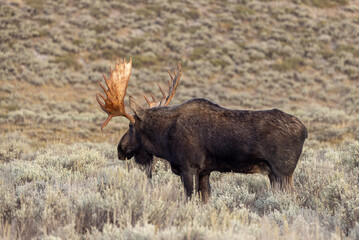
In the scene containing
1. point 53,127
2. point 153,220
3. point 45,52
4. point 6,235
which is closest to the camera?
point 6,235

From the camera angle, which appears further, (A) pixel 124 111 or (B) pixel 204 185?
(A) pixel 124 111

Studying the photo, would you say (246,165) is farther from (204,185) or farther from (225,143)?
(204,185)

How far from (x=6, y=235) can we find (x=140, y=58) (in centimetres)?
2397

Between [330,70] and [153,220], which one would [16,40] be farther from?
[153,220]

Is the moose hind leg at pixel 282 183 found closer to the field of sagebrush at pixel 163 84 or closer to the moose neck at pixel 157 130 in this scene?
the field of sagebrush at pixel 163 84

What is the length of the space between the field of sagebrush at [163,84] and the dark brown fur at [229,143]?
37 centimetres

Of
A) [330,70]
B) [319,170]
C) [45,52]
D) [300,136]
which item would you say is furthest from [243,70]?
[300,136]

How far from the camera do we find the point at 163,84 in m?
24.6

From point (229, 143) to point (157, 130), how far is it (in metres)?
1.06

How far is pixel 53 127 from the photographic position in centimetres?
1490

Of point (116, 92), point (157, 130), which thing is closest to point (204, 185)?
point (157, 130)

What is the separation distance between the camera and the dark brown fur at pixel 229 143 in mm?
4680

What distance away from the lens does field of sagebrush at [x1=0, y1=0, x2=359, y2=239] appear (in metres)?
3.89

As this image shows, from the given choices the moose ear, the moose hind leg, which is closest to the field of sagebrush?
the moose hind leg
